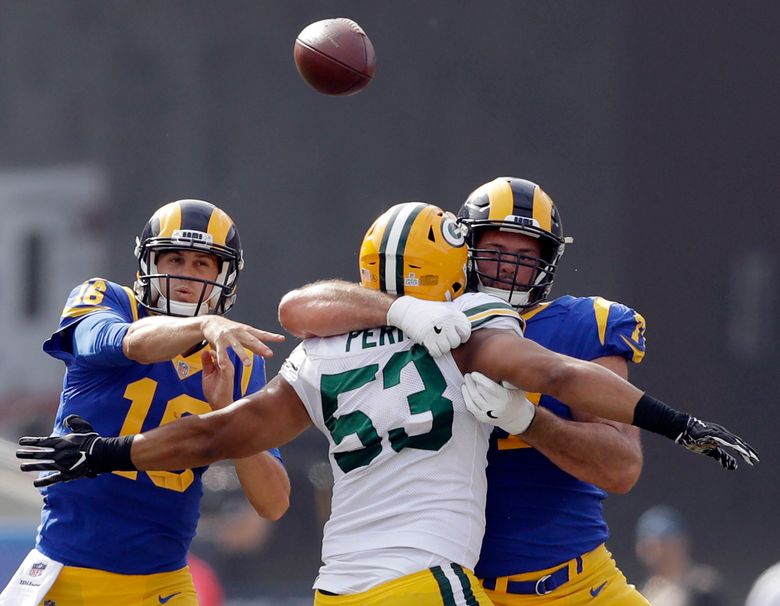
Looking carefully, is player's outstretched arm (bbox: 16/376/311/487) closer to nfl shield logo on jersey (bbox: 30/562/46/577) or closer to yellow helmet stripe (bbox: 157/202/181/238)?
nfl shield logo on jersey (bbox: 30/562/46/577)

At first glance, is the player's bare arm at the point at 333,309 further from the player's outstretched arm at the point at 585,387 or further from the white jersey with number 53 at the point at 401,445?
the player's outstretched arm at the point at 585,387

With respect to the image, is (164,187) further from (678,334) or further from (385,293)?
(385,293)

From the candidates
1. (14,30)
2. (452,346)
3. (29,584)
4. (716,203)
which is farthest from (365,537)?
(14,30)

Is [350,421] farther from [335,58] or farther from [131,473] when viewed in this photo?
[335,58]

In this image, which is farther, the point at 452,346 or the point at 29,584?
the point at 29,584

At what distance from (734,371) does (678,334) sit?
1.43ft

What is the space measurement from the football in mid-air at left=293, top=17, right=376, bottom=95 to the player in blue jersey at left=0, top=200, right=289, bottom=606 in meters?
0.95

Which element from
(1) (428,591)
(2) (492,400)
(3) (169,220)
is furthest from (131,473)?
(2) (492,400)

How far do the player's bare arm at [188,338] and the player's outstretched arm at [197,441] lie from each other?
6.9 inches

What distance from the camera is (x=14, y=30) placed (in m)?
9.70

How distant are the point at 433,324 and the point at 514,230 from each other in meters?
0.73

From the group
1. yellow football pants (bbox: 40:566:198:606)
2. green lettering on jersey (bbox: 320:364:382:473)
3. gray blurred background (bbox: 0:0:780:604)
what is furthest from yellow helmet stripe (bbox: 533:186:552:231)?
gray blurred background (bbox: 0:0:780:604)

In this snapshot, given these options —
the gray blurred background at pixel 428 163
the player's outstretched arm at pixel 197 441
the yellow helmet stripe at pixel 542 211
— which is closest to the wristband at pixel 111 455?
the player's outstretched arm at pixel 197 441

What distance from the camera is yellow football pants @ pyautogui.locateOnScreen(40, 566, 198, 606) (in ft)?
12.0
